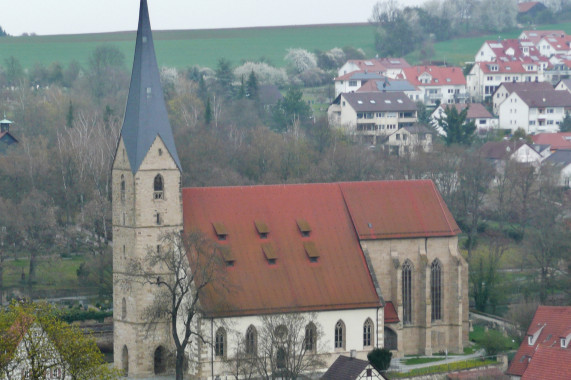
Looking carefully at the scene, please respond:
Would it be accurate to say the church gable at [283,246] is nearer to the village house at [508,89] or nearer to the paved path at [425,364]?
the paved path at [425,364]

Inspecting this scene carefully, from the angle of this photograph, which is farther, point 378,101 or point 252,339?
point 378,101

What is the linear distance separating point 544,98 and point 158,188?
106m

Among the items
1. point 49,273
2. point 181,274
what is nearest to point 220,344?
point 181,274

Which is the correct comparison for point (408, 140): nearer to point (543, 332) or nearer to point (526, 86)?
point (526, 86)

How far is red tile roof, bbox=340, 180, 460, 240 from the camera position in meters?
88.4

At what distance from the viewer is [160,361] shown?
84.3 metres

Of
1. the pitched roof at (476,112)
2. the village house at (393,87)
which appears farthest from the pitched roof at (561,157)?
the village house at (393,87)

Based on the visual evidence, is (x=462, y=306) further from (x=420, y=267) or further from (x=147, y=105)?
(x=147, y=105)

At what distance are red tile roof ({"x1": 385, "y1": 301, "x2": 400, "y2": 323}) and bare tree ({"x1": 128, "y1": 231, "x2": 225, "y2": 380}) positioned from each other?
9.41 meters

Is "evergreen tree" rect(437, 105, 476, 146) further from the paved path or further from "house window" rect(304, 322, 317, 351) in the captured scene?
"house window" rect(304, 322, 317, 351)

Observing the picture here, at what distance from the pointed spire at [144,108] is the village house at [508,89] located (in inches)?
4213

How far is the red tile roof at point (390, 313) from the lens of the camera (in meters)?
87.3

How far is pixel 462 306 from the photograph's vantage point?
295ft

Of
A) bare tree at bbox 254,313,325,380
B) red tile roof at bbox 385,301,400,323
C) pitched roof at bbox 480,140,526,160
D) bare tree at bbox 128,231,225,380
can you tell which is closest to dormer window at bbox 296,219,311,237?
bare tree at bbox 254,313,325,380
